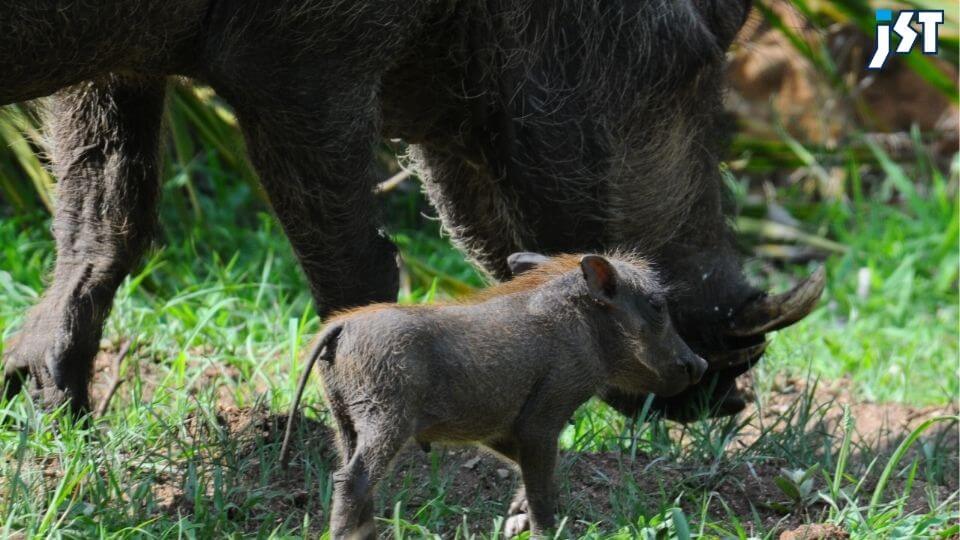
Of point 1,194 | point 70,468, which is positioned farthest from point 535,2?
point 1,194

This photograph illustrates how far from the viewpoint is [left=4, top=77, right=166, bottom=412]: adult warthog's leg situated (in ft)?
11.6

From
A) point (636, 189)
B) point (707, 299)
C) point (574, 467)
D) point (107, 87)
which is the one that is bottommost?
point (574, 467)

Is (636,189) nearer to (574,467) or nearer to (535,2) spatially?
(535,2)

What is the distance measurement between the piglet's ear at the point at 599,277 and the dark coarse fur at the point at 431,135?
60cm

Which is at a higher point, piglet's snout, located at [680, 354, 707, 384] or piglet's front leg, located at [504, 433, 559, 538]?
piglet's snout, located at [680, 354, 707, 384]

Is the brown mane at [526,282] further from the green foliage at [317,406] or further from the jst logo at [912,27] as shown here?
the jst logo at [912,27]

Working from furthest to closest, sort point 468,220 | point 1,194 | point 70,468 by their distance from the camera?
point 1,194
point 468,220
point 70,468

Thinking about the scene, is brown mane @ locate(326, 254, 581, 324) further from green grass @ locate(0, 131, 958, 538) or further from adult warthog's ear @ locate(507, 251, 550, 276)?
green grass @ locate(0, 131, 958, 538)

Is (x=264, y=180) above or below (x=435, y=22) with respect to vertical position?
below

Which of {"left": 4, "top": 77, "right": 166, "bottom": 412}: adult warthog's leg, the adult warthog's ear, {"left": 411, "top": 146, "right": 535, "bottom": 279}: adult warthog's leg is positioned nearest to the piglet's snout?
the adult warthog's ear

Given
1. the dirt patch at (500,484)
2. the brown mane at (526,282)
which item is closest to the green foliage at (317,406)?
the dirt patch at (500,484)

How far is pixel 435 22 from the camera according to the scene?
3367mm

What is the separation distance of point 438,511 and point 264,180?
0.83 meters

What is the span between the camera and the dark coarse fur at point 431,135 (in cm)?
305
